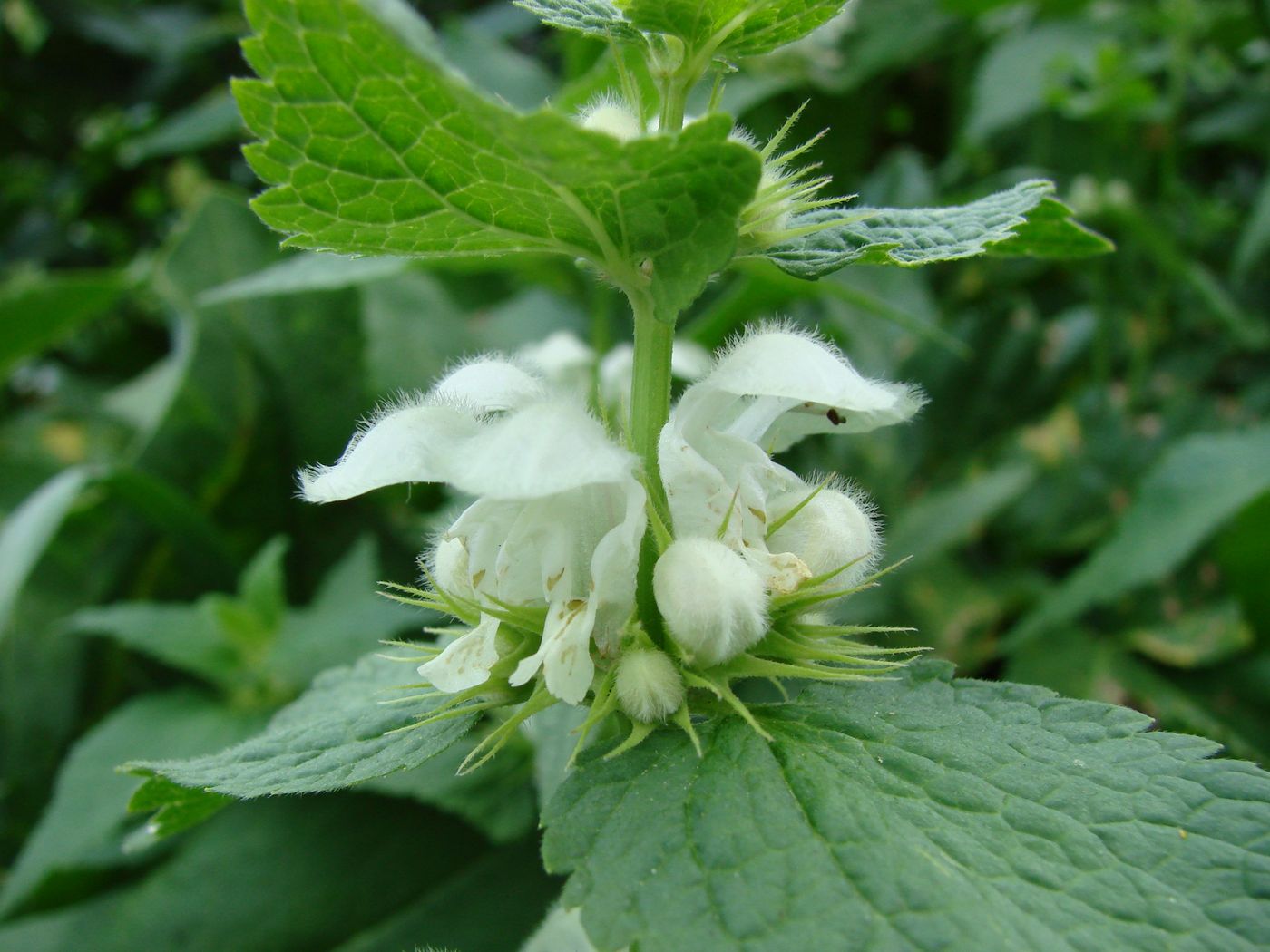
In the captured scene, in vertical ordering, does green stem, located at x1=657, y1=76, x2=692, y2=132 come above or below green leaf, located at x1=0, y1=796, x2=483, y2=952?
above

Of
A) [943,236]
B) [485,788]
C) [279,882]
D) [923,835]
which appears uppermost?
[943,236]

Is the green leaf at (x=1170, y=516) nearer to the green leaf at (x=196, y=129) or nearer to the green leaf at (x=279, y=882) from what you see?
the green leaf at (x=279, y=882)

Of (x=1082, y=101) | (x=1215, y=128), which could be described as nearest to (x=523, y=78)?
(x=1082, y=101)

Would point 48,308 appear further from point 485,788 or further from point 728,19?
point 728,19

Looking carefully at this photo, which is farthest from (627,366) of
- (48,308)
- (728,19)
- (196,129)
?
(196,129)

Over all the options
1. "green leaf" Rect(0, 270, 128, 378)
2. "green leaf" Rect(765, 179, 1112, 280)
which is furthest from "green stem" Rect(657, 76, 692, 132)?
"green leaf" Rect(0, 270, 128, 378)

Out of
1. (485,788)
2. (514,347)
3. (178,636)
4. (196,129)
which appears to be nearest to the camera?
(485,788)

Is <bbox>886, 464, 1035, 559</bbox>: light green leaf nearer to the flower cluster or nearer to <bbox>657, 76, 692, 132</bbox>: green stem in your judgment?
the flower cluster
